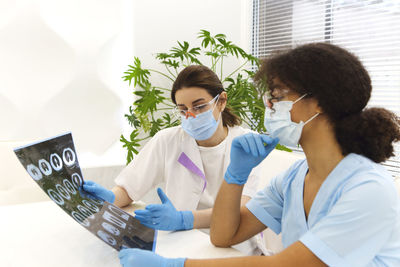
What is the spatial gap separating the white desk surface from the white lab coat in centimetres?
38

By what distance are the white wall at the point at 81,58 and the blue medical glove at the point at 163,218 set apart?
1697 mm

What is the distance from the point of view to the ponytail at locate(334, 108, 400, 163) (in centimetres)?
88

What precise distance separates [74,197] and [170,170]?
687mm

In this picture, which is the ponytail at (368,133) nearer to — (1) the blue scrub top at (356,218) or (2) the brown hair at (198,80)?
(1) the blue scrub top at (356,218)

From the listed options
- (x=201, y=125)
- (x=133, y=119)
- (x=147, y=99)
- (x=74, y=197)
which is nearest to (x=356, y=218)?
(x=74, y=197)

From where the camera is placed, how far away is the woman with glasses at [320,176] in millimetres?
758

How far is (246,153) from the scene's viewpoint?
1.10 metres

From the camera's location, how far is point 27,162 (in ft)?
2.81

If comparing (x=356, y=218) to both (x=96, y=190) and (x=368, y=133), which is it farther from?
(x=96, y=190)

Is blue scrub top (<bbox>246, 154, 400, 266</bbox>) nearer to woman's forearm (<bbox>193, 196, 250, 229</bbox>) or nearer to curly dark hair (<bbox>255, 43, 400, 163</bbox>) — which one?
curly dark hair (<bbox>255, 43, 400, 163</bbox>)

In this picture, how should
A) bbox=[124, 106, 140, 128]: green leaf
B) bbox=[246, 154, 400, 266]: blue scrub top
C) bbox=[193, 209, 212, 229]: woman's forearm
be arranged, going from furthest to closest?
1. bbox=[124, 106, 140, 128]: green leaf
2. bbox=[193, 209, 212, 229]: woman's forearm
3. bbox=[246, 154, 400, 266]: blue scrub top

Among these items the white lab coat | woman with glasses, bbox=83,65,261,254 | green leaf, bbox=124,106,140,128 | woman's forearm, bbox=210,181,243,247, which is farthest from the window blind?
woman's forearm, bbox=210,181,243,247

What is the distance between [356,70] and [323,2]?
224 centimetres

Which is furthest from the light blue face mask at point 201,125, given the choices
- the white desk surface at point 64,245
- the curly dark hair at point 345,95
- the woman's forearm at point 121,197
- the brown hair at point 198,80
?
the curly dark hair at point 345,95
